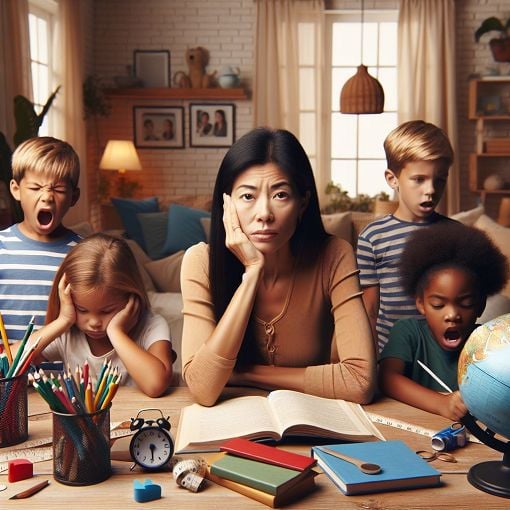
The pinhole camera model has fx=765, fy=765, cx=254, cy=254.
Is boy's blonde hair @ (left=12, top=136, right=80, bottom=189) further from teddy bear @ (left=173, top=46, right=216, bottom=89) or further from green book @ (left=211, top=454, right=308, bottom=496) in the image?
teddy bear @ (left=173, top=46, right=216, bottom=89)

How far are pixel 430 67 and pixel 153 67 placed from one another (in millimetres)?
Answer: 2828

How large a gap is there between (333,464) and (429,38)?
7.08 meters

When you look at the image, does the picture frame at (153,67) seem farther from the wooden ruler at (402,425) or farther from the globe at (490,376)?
the globe at (490,376)

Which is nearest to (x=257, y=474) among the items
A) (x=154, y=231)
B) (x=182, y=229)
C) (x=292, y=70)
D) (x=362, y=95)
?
(x=182, y=229)

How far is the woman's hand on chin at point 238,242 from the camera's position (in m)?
1.75

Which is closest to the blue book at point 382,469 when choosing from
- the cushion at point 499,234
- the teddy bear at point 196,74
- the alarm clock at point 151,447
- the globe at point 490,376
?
the globe at point 490,376

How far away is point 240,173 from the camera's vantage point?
1.79 meters

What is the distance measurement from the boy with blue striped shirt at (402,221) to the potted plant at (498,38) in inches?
220

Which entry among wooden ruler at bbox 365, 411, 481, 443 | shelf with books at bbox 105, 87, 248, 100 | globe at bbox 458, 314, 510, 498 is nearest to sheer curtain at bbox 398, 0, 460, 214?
shelf with books at bbox 105, 87, 248, 100

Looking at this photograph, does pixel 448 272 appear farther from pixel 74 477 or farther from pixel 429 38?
pixel 429 38

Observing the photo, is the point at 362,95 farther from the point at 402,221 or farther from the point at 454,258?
the point at 454,258

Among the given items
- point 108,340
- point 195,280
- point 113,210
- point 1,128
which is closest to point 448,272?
point 195,280

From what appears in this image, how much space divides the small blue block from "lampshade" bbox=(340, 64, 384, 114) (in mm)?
5092

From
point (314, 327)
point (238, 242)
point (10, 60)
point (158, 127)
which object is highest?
point (10, 60)
